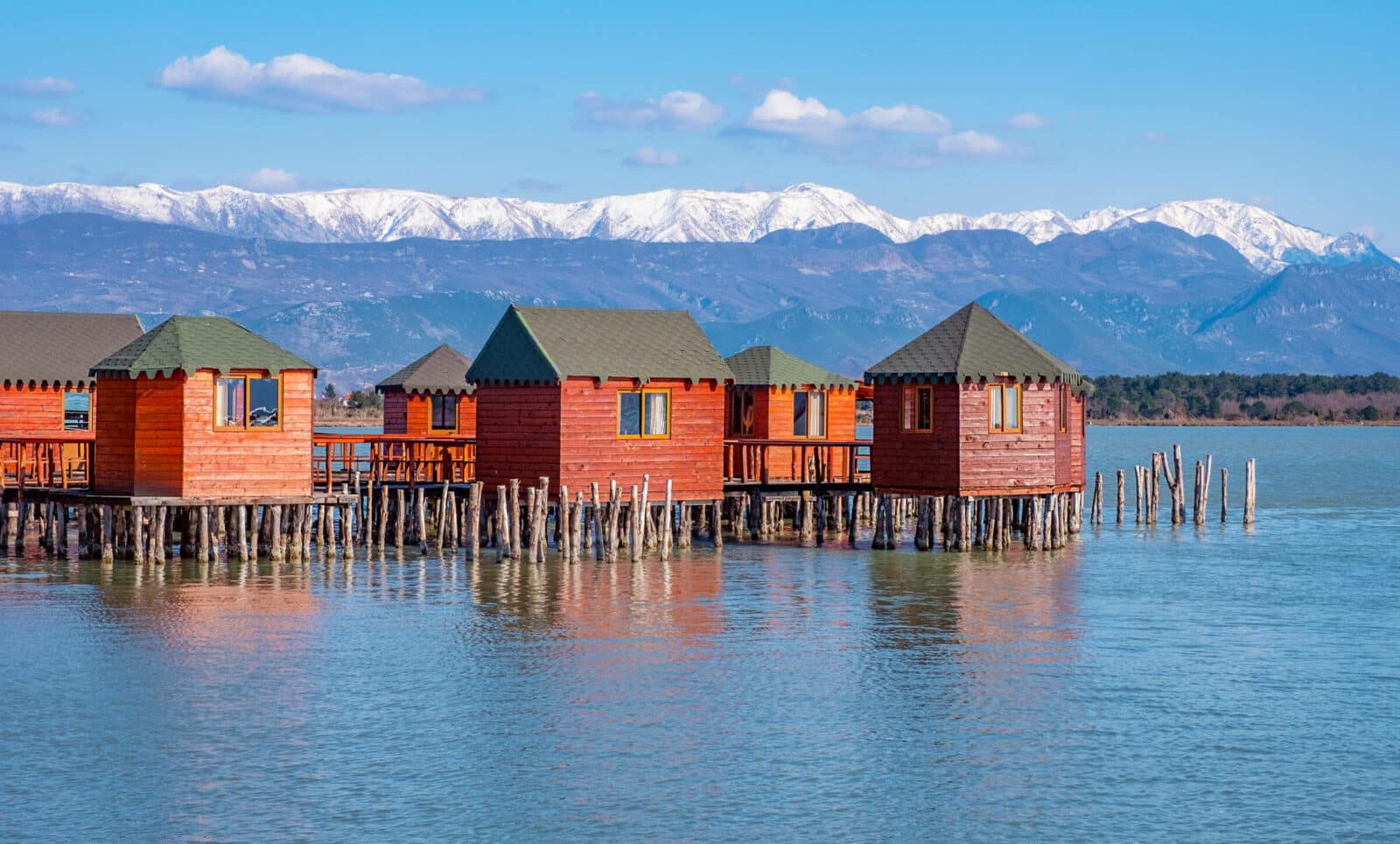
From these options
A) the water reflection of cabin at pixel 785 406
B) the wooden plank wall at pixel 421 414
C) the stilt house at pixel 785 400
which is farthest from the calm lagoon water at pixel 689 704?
the wooden plank wall at pixel 421 414

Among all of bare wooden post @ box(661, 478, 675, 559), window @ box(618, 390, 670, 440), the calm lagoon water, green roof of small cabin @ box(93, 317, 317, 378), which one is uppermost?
green roof of small cabin @ box(93, 317, 317, 378)

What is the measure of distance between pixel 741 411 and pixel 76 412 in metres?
18.4

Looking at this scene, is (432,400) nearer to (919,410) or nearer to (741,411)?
(741,411)

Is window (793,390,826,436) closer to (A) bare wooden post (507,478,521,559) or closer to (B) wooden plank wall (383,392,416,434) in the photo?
(B) wooden plank wall (383,392,416,434)

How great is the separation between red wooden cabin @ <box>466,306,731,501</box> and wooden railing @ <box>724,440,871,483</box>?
14.0 ft

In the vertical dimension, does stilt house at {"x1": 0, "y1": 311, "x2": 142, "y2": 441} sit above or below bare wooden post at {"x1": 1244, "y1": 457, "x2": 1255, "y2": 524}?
above

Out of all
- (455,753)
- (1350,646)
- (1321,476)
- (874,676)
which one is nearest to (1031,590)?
(1350,646)

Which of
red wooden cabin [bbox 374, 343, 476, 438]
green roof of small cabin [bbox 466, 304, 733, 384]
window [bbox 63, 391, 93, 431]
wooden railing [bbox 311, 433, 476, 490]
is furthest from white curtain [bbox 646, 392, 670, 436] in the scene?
window [bbox 63, 391, 93, 431]

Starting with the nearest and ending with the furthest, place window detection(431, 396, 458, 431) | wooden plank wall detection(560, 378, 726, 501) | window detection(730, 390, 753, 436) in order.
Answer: wooden plank wall detection(560, 378, 726, 501), window detection(730, 390, 753, 436), window detection(431, 396, 458, 431)

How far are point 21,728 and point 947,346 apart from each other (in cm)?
2685

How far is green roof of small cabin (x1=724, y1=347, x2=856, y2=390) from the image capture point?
53.8 meters

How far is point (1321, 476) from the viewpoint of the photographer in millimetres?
93438

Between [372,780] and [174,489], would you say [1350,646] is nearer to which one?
[372,780]

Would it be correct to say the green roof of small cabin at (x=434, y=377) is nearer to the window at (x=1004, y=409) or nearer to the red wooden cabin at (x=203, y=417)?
the red wooden cabin at (x=203, y=417)
